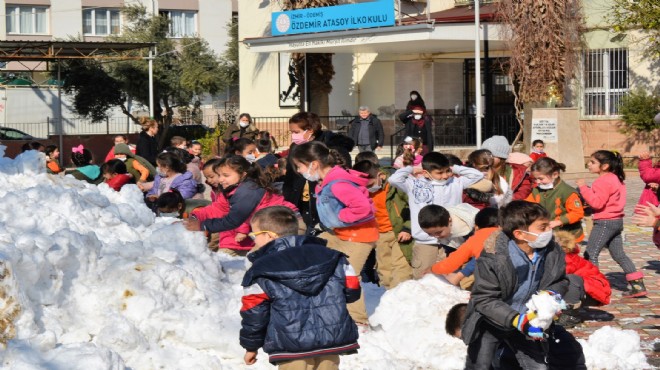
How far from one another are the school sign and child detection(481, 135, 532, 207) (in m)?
16.3

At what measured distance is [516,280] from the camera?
597 cm

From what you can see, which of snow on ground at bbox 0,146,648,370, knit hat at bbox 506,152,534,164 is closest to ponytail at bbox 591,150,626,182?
knit hat at bbox 506,152,534,164

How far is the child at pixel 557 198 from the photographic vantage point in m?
10.4

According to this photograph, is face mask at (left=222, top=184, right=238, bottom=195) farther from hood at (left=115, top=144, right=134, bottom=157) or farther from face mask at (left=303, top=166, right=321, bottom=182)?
hood at (left=115, top=144, right=134, bottom=157)

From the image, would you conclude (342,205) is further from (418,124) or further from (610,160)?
(418,124)

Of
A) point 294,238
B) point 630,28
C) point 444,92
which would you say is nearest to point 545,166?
point 294,238

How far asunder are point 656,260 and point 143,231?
7.09 metres

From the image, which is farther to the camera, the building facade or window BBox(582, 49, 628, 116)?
window BBox(582, 49, 628, 116)

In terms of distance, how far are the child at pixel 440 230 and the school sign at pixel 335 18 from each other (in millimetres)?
17877

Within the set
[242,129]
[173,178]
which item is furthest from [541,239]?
[242,129]

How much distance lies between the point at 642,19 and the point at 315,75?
32.1 feet

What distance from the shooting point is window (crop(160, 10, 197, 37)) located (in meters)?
57.5

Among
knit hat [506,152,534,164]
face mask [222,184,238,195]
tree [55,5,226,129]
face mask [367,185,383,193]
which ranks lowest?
face mask [367,185,383,193]

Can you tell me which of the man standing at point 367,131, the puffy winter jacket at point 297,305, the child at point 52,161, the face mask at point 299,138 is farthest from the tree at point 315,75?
the puffy winter jacket at point 297,305
